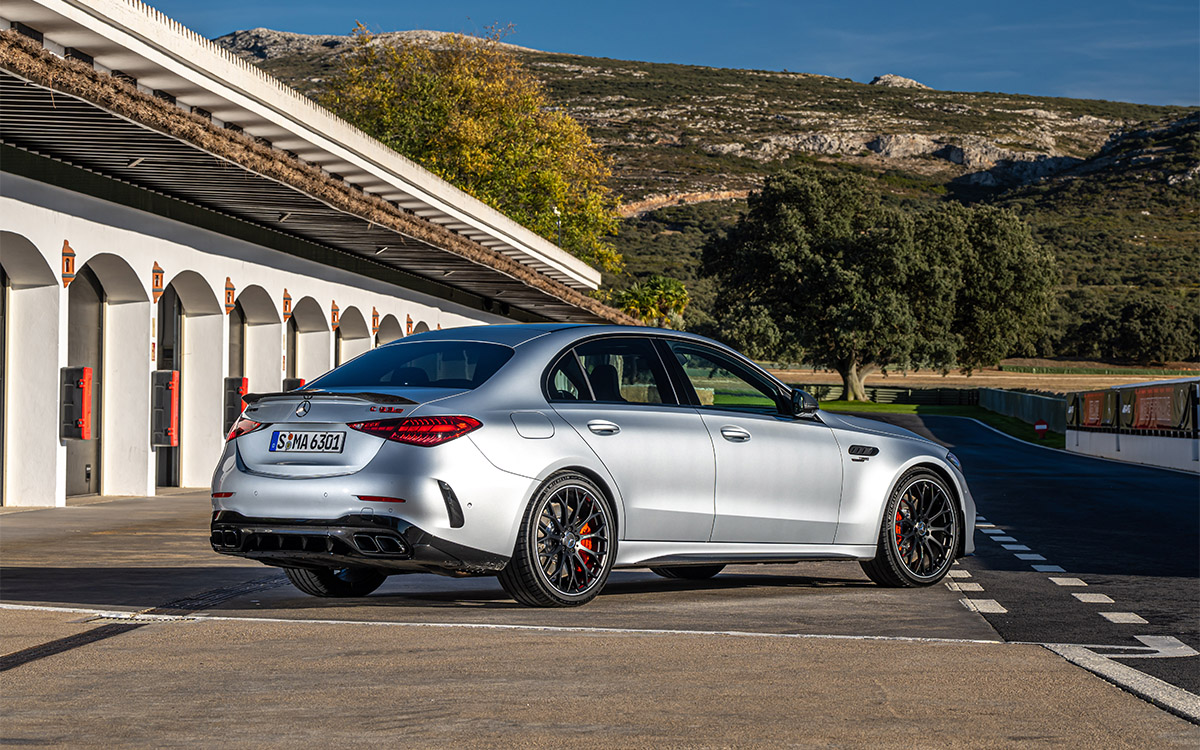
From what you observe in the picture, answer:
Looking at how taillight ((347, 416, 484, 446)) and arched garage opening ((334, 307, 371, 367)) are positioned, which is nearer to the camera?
taillight ((347, 416, 484, 446))

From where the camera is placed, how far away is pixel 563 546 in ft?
29.0

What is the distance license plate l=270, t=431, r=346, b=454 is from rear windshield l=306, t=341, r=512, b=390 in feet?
1.37

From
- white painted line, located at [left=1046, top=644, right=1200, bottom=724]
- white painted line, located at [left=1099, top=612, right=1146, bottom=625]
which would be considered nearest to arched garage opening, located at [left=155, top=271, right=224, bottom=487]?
white painted line, located at [left=1099, top=612, right=1146, bottom=625]

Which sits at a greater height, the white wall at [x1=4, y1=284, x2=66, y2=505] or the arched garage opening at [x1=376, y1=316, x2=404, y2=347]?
the arched garage opening at [x1=376, y1=316, x2=404, y2=347]

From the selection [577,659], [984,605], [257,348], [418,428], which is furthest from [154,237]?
[577,659]

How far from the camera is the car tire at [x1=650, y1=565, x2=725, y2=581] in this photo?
1133 cm

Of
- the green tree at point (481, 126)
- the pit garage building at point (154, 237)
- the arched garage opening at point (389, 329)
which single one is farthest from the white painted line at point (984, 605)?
the green tree at point (481, 126)

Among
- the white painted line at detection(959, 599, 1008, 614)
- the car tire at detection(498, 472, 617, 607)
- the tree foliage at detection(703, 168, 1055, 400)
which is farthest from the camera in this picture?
the tree foliage at detection(703, 168, 1055, 400)

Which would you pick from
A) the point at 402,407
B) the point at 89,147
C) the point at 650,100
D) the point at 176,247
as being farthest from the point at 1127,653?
the point at 650,100

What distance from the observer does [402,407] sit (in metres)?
8.31

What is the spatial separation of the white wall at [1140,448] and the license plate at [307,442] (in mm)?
26469

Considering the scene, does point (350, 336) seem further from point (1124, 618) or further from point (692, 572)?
point (1124, 618)

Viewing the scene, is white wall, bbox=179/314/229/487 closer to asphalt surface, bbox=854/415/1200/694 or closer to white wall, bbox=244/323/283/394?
white wall, bbox=244/323/283/394

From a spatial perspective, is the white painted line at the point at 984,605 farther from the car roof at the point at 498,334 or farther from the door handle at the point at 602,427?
A: the car roof at the point at 498,334
